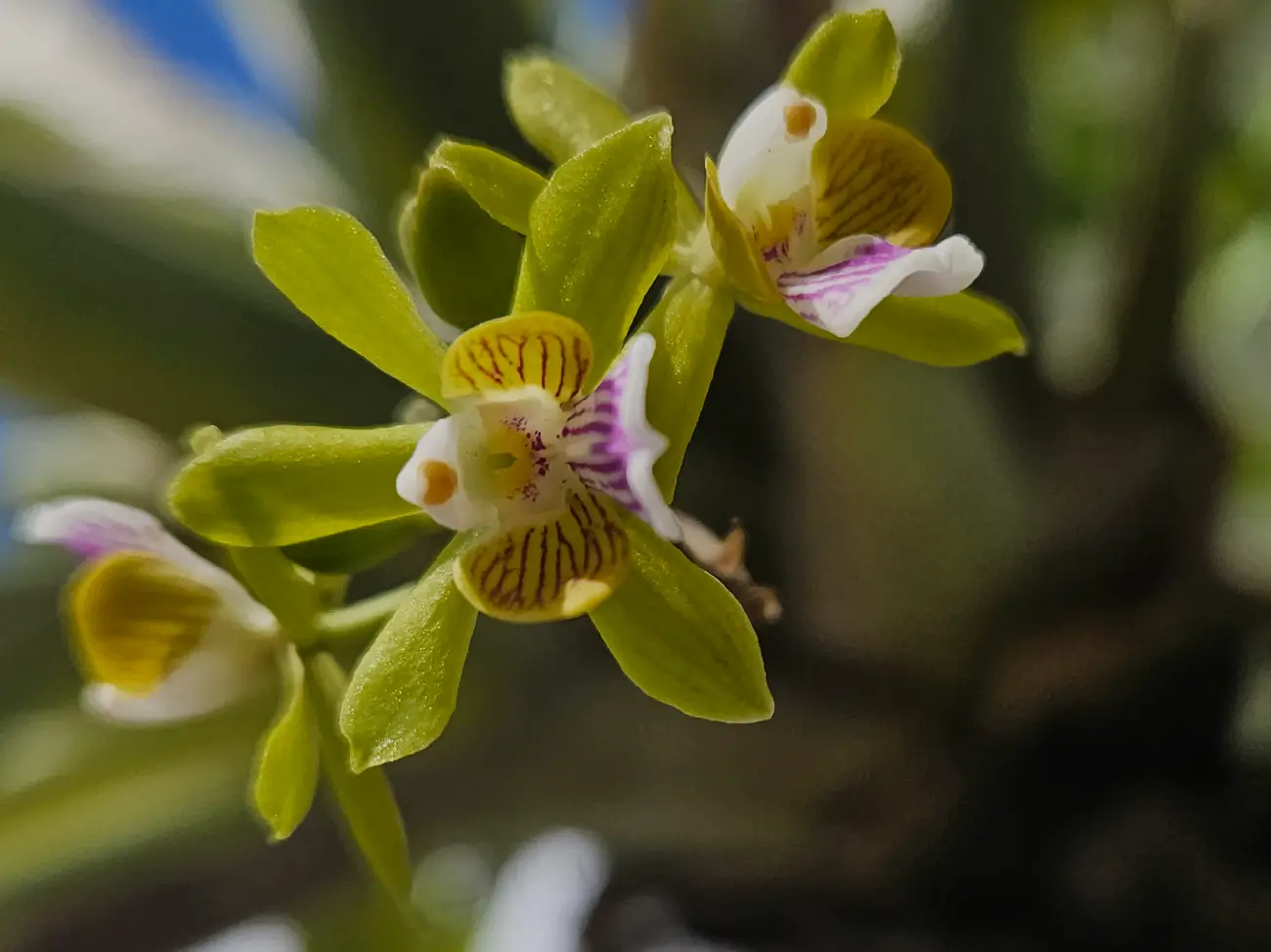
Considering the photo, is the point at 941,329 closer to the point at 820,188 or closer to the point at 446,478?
the point at 820,188

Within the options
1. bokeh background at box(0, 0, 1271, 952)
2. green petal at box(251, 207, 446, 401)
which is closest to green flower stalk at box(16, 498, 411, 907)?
green petal at box(251, 207, 446, 401)

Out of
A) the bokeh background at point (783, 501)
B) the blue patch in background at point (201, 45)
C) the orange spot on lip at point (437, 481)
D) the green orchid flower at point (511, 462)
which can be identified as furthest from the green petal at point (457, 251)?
the blue patch in background at point (201, 45)

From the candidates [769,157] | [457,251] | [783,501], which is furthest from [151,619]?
[783,501]

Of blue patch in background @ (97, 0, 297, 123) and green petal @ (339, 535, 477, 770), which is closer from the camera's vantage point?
green petal @ (339, 535, 477, 770)

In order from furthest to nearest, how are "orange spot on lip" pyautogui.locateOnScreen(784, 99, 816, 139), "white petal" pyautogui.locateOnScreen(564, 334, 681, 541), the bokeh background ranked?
the bokeh background → "orange spot on lip" pyautogui.locateOnScreen(784, 99, 816, 139) → "white petal" pyautogui.locateOnScreen(564, 334, 681, 541)

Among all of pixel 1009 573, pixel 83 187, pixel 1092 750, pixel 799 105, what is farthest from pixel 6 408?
pixel 1092 750

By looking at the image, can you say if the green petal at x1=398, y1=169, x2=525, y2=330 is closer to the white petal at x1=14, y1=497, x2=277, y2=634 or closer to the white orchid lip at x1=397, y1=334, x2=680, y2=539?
the white orchid lip at x1=397, y1=334, x2=680, y2=539
